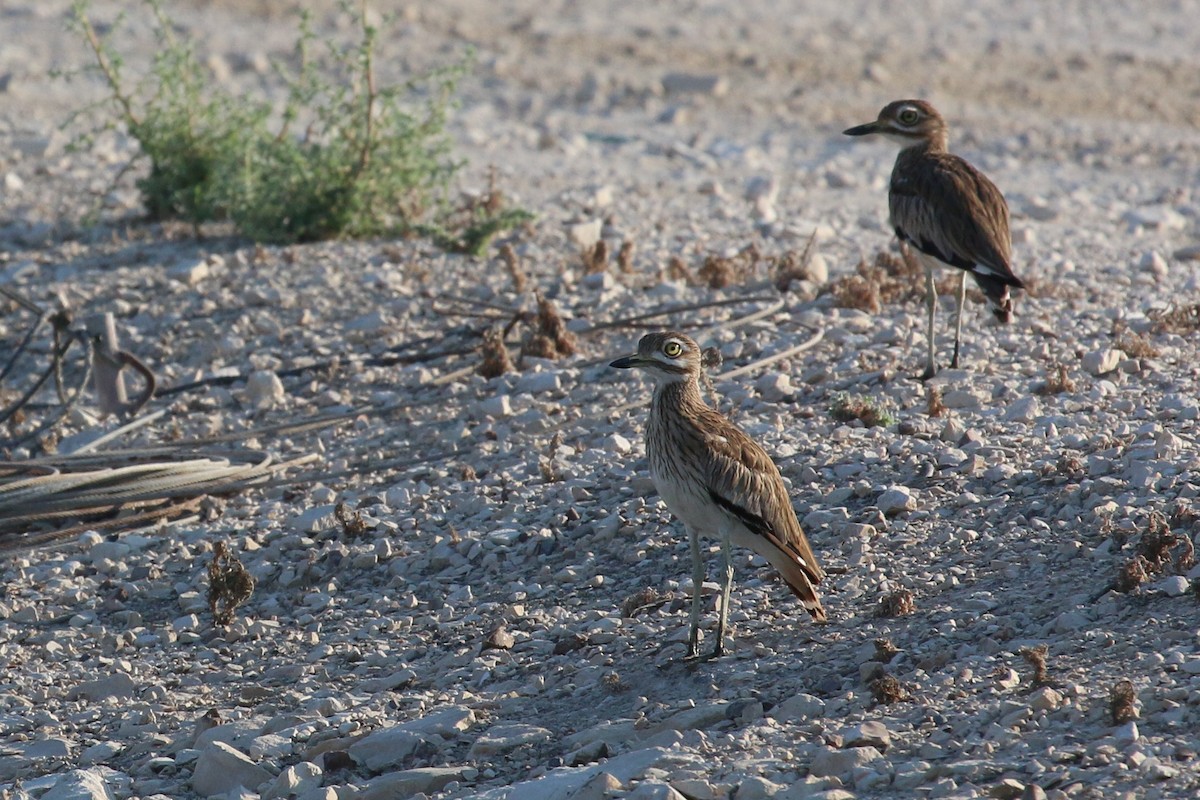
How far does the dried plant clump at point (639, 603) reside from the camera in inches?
223

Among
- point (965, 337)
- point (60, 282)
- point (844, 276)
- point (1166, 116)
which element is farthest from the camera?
point (1166, 116)

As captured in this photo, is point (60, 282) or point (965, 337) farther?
point (60, 282)

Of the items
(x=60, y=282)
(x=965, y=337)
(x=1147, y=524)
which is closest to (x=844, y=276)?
(x=965, y=337)

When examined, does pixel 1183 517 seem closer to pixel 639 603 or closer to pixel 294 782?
pixel 639 603

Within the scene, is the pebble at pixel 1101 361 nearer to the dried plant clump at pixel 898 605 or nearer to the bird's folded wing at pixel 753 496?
the dried plant clump at pixel 898 605

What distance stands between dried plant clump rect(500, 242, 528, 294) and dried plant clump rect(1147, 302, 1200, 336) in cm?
352

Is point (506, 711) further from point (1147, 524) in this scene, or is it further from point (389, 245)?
point (389, 245)

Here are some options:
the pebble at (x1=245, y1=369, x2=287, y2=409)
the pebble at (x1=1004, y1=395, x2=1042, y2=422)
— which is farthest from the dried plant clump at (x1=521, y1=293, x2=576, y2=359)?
the pebble at (x1=1004, y1=395, x2=1042, y2=422)

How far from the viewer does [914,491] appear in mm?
6160

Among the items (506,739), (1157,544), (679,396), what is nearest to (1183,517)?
(1157,544)

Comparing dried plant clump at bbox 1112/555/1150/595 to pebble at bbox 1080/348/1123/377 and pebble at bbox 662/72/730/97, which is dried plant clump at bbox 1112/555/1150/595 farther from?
pebble at bbox 662/72/730/97

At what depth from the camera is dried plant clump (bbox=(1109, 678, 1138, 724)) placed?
4328 mm

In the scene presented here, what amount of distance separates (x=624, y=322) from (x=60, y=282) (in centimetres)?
388

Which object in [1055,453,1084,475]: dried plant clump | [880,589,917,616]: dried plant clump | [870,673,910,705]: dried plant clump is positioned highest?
[1055,453,1084,475]: dried plant clump
